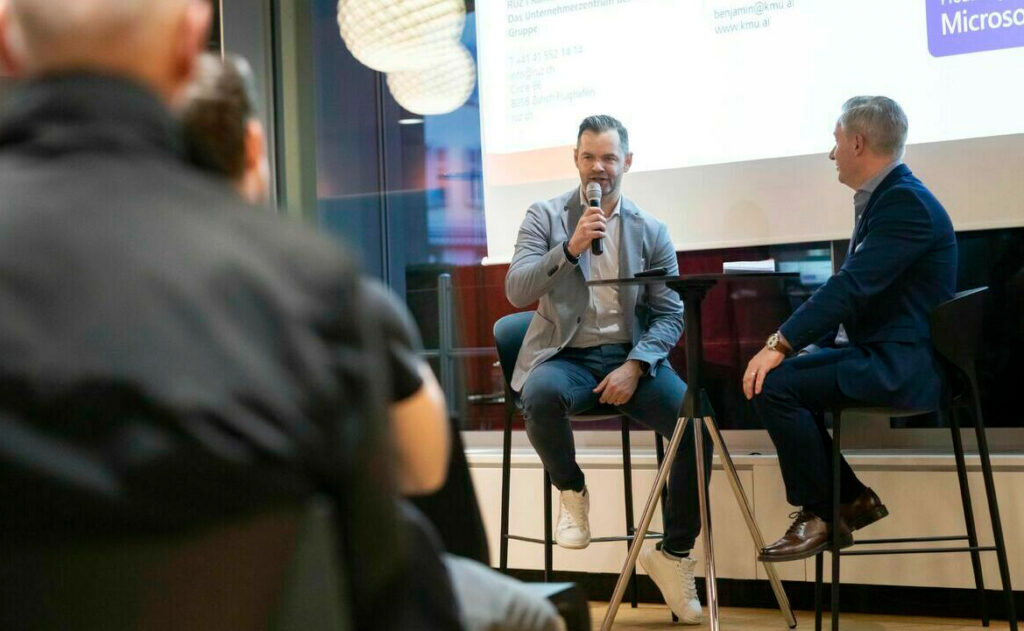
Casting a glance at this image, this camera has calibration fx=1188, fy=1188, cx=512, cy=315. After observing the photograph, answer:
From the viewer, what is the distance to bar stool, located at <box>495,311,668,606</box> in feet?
12.6

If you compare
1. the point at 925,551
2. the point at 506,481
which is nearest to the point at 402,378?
the point at 925,551

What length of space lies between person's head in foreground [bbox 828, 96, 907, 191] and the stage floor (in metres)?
1.35

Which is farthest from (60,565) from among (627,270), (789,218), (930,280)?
(789,218)

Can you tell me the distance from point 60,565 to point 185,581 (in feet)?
0.31

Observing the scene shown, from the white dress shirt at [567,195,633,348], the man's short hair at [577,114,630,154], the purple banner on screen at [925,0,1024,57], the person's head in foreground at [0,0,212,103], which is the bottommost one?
the white dress shirt at [567,195,633,348]

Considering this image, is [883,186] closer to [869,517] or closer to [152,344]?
[869,517]

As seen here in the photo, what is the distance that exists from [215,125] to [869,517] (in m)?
2.73

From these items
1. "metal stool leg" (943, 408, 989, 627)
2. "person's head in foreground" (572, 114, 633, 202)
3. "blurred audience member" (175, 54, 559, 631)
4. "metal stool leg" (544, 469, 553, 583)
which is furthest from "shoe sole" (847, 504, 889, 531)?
"blurred audience member" (175, 54, 559, 631)

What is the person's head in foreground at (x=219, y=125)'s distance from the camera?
121cm

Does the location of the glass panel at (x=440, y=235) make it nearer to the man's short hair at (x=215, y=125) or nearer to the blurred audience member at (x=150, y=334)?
the man's short hair at (x=215, y=125)

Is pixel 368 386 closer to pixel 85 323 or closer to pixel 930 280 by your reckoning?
pixel 85 323

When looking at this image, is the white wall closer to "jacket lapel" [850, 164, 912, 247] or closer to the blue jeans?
the blue jeans

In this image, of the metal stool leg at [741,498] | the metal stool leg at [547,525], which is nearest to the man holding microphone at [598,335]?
the metal stool leg at [547,525]

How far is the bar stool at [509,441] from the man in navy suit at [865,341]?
545 mm
